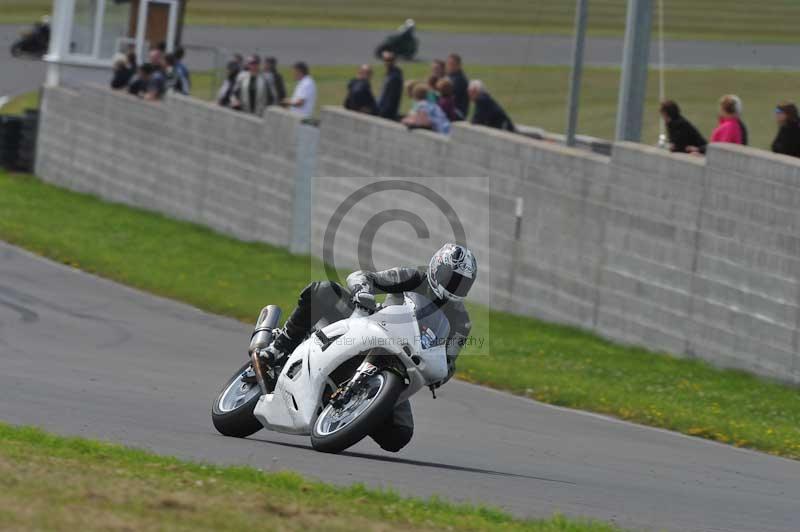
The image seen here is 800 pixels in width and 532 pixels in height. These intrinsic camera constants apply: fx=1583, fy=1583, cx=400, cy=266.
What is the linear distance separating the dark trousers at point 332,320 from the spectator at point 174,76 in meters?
19.3

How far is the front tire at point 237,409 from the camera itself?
10328mm

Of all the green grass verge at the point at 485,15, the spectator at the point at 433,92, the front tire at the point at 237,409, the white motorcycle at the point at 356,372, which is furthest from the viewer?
the green grass verge at the point at 485,15

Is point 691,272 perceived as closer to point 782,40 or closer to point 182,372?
point 182,372

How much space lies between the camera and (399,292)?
9.73 metres

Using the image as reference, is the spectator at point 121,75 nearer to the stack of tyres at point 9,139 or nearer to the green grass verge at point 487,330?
the green grass verge at point 487,330

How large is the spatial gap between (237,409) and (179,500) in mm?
3499

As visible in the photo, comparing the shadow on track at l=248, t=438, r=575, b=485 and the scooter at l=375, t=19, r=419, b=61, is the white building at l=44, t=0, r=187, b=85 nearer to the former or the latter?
the scooter at l=375, t=19, r=419, b=61

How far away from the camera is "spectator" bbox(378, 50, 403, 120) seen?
75.3 ft

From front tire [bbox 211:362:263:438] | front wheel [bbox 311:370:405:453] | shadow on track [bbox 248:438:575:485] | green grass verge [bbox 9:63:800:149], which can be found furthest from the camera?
green grass verge [bbox 9:63:800:149]

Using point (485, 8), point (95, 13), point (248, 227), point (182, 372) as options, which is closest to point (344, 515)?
point (182, 372)

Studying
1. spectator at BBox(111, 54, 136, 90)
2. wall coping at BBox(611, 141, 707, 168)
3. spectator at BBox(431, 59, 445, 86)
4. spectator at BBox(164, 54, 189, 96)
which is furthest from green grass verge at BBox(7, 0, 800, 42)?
wall coping at BBox(611, 141, 707, 168)

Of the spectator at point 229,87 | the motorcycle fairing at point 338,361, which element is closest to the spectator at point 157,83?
the spectator at point 229,87

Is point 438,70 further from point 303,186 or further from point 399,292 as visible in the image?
point 399,292

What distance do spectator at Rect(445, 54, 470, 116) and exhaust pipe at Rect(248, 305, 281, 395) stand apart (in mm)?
11912
